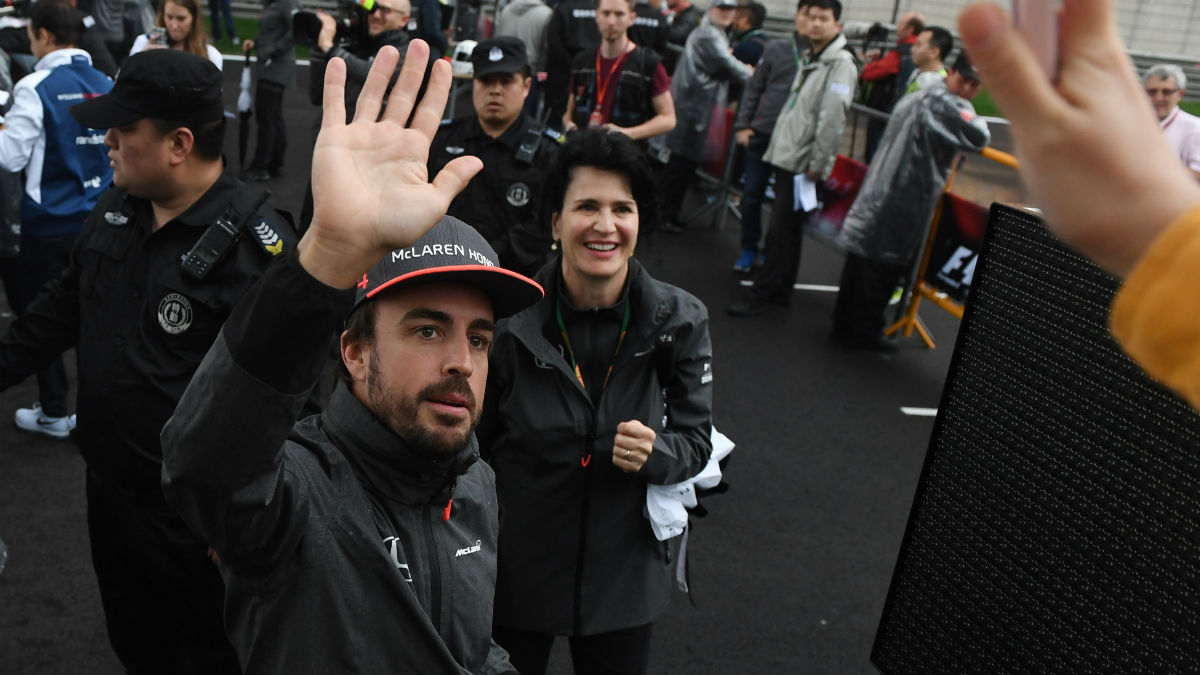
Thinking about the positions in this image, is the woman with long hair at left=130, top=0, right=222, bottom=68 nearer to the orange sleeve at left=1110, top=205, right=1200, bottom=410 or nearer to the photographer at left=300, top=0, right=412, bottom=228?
the photographer at left=300, top=0, right=412, bottom=228

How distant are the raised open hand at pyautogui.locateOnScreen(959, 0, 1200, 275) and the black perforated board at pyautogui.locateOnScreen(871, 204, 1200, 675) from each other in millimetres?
634

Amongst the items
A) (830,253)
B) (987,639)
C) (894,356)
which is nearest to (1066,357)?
(987,639)

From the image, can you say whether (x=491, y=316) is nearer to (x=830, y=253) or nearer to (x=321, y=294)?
(x=321, y=294)

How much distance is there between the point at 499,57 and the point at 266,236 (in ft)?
7.92

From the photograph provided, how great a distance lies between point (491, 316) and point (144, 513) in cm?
171

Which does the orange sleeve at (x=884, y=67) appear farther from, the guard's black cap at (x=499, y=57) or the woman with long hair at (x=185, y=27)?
the woman with long hair at (x=185, y=27)

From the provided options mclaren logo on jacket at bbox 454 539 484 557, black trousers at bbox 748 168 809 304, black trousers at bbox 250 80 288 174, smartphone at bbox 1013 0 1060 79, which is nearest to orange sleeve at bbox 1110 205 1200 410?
smartphone at bbox 1013 0 1060 79

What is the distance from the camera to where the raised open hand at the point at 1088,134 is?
587mm

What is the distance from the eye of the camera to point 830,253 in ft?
35.6

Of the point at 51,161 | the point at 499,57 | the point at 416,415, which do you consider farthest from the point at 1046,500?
the point at 51,161

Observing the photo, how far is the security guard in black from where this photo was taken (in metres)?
4.95

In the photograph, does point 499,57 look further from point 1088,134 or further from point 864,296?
point 1088,134

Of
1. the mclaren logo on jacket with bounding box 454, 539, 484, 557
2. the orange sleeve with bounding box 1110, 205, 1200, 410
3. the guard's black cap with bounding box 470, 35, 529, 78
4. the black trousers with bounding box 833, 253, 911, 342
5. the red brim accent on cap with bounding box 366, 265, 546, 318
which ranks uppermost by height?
the orange sleeve with bounding box 1110, 205, 1200, 410

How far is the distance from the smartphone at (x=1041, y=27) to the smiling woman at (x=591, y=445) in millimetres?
2321
